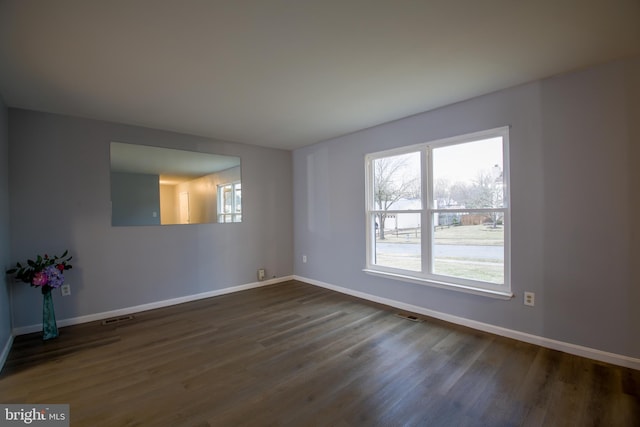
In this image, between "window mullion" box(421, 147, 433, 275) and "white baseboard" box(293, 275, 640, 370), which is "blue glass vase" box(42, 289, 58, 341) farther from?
"window mullion" box(421, 147, 433, 275)

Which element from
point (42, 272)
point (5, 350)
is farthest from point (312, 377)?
point (42, 272)

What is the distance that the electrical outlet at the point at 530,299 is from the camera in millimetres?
2589

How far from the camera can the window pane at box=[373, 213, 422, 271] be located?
354 cm

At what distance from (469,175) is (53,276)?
4530 mm

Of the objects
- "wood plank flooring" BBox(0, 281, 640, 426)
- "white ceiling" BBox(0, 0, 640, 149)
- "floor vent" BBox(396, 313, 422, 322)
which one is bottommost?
"floor vent" BBox(396, 313, 422, 322)

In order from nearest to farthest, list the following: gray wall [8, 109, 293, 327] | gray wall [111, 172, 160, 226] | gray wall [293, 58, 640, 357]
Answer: gray wall [293, 58, 640, 357] < gray wall [8, 109, 293, 327] < gray wall [111, 172, 160, 226]

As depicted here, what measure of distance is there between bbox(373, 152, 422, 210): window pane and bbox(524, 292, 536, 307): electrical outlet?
1.40 metres

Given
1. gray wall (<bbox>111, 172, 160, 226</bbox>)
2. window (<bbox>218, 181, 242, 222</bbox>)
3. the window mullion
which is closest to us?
the window mullion

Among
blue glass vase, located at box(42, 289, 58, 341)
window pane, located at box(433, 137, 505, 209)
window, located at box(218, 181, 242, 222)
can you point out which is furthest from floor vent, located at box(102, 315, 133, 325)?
window pane, located at box(433, 137, 505, 209)

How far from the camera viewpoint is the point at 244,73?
2.37m

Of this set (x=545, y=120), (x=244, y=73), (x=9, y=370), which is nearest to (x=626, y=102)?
(x=545, y=120)

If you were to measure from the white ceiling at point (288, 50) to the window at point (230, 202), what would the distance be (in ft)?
5.14

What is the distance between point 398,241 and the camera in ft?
12.3

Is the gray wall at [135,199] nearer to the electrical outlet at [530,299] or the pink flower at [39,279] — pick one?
the pink flower at [39,279]
